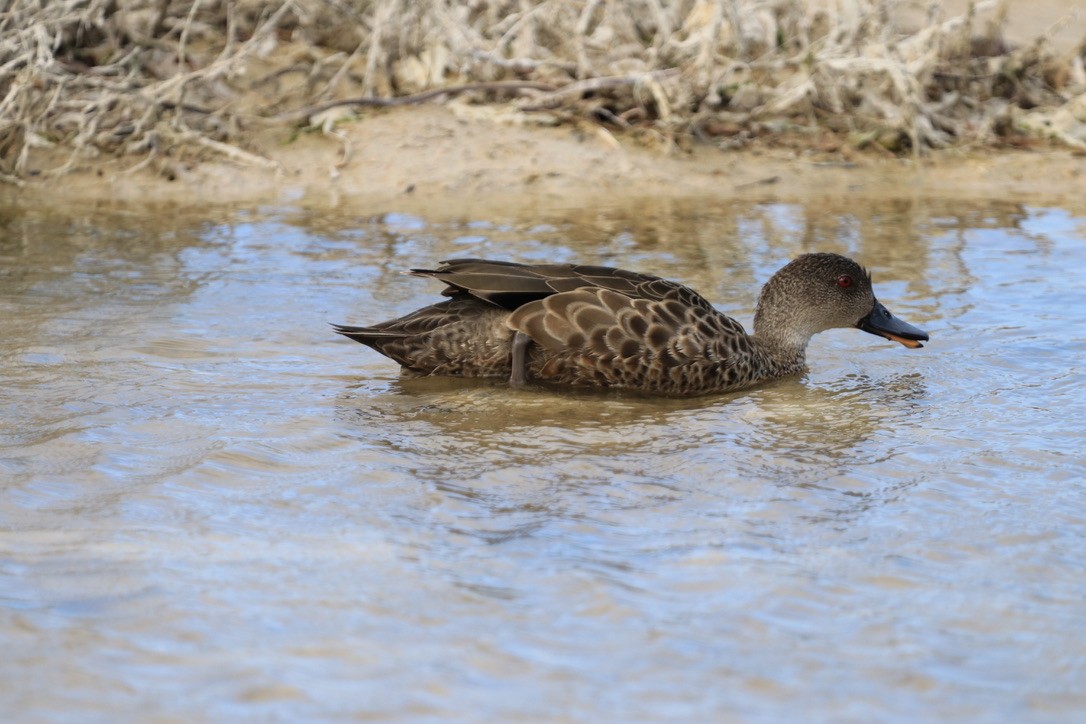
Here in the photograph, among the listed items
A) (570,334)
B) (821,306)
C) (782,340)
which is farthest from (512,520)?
(821,306)

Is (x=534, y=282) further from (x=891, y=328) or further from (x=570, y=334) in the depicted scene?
(x=891, y=328)

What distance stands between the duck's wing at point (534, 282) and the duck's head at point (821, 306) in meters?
0.63

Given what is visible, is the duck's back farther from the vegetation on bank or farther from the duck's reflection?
the vegetation on bank

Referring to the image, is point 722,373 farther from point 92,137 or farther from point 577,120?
point 92,137

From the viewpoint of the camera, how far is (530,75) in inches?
457

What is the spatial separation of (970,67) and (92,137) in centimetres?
732

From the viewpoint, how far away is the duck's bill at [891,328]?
279 inches

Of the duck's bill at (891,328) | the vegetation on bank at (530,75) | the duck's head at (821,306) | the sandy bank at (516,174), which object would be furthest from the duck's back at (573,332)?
the vegetation on bank at (530,75)

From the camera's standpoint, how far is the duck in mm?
6512

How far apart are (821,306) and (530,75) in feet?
16.6

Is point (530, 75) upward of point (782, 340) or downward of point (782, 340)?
upward

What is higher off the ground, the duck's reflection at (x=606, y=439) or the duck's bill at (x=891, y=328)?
the duck's bill at (x=891, y=328)

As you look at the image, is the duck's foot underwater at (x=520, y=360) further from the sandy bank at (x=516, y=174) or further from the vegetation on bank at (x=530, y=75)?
the vegetation on bank at (x=530, y=75)

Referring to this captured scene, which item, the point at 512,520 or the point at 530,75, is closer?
the point at 512,520
